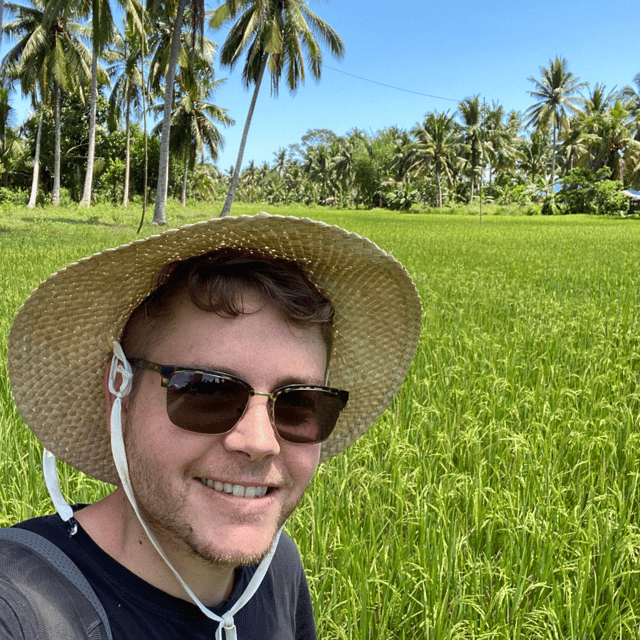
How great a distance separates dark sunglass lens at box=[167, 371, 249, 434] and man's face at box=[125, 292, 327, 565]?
1cm

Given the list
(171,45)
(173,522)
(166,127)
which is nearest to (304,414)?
(173,522)

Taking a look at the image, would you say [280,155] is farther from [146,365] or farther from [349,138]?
[146,365]

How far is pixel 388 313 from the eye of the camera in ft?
4.17

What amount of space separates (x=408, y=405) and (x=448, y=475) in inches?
31.0

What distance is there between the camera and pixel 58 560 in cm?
77

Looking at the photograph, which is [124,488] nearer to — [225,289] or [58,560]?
[58,560]

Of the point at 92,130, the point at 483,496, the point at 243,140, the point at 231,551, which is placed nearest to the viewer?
the point at 231,551

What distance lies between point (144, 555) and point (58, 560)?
136mm

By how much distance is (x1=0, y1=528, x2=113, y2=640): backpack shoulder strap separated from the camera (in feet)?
2.44

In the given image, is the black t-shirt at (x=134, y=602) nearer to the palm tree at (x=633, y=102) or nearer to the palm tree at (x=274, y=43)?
the palm tree at (x=274, y=43)

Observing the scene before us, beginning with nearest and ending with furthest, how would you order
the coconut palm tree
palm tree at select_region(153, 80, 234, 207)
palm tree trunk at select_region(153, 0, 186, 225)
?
the coconut palm tree, palm tree trunk at select_region(153, 0, 186, 225), palm tree at select_region(153, 80, 234, 207)

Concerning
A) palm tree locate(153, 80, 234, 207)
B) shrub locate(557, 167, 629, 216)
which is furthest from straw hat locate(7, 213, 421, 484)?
shrub locate(557, 167, 629, 216)

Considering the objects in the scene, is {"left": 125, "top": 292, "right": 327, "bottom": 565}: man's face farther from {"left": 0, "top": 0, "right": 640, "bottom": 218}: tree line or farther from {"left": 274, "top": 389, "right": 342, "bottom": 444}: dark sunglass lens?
{"left": 0, "top": 0, "right": 640, "bottom": 218}: tree line

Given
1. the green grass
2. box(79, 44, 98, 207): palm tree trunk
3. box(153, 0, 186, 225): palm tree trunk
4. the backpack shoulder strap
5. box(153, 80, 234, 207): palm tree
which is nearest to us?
the backpack shoulder strap
